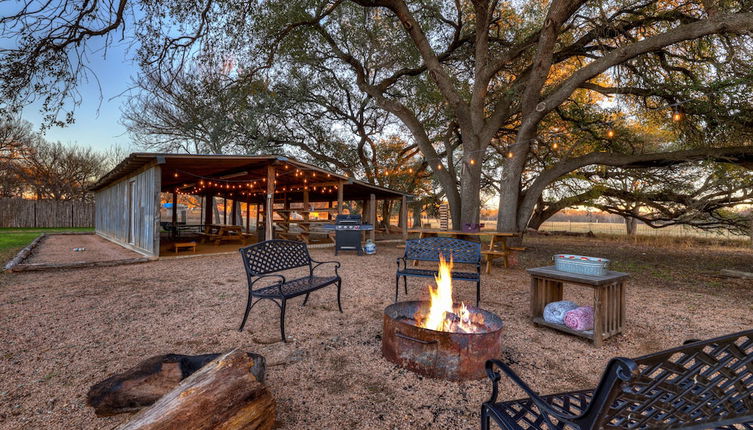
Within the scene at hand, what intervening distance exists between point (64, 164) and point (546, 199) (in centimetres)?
3274

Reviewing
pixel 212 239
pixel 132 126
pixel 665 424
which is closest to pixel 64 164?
pixel 132 126

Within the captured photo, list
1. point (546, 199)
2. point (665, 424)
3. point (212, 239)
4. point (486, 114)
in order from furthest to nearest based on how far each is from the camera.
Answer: point (546, 199)
point (212, 239)
point (486, 114)
point (665, 424)

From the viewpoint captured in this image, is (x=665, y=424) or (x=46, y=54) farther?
(x=46, y=54)

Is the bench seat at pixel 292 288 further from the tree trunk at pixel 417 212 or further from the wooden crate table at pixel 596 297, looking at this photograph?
the tree trunk at pixel 417 212

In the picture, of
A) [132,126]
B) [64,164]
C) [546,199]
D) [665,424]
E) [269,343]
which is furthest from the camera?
[64,164]

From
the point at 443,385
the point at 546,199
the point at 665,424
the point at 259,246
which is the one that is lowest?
the point at 443,385

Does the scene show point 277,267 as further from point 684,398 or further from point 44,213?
point 44,213

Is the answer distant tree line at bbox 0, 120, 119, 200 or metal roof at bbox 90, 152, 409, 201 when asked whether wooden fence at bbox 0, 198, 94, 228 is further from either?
metal roof at bbox 90, 152, 409, 201

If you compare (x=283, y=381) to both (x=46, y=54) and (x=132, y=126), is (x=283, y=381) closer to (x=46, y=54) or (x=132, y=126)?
(x=46, y=54)

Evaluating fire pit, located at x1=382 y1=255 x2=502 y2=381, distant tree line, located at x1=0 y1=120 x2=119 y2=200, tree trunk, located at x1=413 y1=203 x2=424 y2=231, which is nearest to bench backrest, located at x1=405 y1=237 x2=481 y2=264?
fire pit, located at x1=382 y1=255 x2=502 y2=381

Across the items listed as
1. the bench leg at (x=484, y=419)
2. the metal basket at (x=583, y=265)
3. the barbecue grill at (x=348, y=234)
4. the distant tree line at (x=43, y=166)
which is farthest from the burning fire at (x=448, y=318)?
the distant tree line at (x=43, y=166)

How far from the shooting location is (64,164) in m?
23.9

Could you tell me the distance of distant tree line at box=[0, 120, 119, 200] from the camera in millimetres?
20469

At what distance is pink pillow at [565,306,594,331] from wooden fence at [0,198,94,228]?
2876 cm
